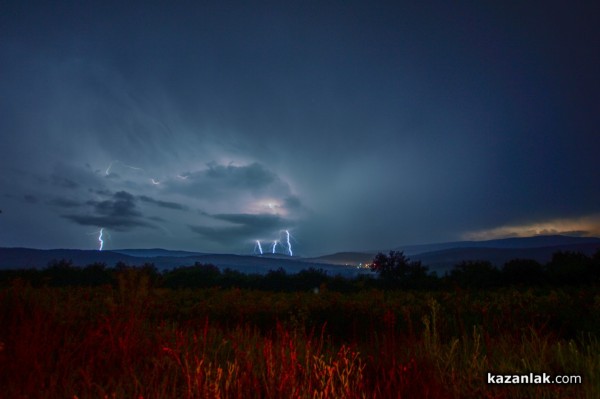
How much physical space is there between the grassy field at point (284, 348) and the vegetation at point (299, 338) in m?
0.03

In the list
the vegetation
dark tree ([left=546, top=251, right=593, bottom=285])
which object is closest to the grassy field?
the vegetation

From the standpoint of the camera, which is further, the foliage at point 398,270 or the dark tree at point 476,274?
the foliage at point 398,270

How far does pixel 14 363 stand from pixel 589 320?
8.97 m

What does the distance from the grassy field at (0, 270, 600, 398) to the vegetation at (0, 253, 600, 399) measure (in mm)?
26

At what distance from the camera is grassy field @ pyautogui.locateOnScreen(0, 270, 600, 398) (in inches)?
148

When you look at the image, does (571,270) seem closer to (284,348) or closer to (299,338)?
(299,338)

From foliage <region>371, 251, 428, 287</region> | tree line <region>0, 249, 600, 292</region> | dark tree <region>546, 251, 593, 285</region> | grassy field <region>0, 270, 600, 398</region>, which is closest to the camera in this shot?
grassy field <region>0, 270, 600, 398</region>

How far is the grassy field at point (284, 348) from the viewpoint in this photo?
12.3 feet

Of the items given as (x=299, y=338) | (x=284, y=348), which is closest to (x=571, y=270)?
(x=299, y=338)

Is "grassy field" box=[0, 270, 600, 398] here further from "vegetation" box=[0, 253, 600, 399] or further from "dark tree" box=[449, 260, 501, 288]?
"dark tree" box=[449, 260, 501, 288]

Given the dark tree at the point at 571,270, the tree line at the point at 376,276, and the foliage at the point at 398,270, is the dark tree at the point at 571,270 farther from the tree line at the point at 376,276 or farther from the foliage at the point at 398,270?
the foliage at the point at 398,270

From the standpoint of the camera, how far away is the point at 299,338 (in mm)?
5898

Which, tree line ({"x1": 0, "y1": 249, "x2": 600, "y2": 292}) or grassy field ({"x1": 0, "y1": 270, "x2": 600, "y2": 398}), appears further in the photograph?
tree line ({"x1": 0, "y1": 249, "x2": 600, "y2": 292})

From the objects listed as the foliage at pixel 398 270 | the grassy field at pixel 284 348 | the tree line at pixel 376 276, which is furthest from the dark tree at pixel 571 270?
the foliage at pixel 398 270
